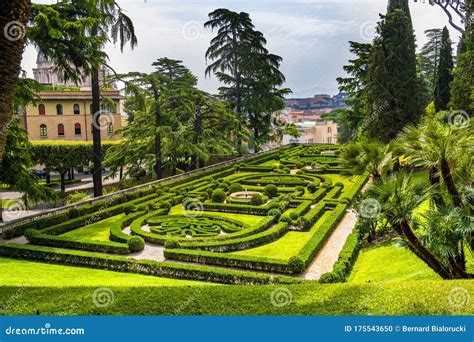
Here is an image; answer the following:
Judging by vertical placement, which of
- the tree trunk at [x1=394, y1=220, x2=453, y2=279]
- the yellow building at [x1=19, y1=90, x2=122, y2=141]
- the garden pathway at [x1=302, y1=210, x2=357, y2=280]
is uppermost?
the yellow building at [x1=19, y1=90, x2=122, y2=141]

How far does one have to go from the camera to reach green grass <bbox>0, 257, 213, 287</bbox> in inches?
428

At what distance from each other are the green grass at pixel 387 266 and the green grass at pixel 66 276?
466 centimetres

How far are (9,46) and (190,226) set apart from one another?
1213 cm

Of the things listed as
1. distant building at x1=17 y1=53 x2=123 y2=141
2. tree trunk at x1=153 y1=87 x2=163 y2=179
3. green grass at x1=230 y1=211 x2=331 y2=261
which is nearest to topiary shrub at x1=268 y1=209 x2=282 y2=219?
green grass at x1=230 y1=211 x2=331 y2=261

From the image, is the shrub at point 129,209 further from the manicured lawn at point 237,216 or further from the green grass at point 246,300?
the green grass at point 246,300

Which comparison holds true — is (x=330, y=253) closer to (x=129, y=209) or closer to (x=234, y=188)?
(x=129, y=209)

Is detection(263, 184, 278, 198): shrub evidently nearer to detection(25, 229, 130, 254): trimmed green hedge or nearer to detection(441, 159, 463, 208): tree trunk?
detection(25, 229, 130, 254): trimmed green hedge

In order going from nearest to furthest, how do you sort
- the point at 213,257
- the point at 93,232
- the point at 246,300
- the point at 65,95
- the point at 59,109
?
the point at 246,300 < the point at 213,257 < the point at 93,232 < the point at 65,95 < the point at 59,109

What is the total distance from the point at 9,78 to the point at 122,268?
8.21m

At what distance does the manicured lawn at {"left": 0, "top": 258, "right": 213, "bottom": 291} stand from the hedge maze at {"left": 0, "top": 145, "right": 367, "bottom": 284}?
16.0 inches

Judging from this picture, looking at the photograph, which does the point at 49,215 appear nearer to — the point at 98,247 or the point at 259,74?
the point at 98,247

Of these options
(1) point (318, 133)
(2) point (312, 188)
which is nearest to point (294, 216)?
(2) point (312, 188)

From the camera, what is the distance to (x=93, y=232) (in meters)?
16.5

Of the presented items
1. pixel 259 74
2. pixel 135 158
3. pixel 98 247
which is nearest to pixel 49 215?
pixel 98 247
